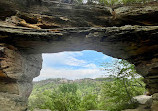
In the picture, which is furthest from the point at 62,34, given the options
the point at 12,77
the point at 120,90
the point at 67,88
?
the point at 67,88

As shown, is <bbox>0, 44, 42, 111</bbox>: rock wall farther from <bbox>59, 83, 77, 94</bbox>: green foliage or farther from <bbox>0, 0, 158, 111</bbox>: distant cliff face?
<bbox>59, 83, 77, 94</bbox>: green foliage

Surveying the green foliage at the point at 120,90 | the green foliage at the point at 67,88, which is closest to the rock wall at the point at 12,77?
the green foliage at the point at 120,90

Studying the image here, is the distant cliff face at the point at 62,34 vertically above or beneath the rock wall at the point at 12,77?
above

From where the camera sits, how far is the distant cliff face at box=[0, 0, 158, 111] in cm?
813

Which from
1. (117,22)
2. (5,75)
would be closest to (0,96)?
(5,75)

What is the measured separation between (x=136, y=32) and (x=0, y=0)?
1215cm

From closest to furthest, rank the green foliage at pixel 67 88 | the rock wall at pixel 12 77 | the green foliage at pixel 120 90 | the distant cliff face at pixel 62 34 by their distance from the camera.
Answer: the rock wall at pixel 12 77 → the distant cliff face at pixel 62 34 → the green foliage at pixel 120 90 → the green foliage at pixel 67 88

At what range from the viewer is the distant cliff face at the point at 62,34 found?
813 centimetres

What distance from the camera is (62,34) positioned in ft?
27.4

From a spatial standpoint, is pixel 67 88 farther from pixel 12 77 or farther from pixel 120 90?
pixel 12 77

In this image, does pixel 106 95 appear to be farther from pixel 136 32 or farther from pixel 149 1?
pixel 149 1

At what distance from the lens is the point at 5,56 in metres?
8.32

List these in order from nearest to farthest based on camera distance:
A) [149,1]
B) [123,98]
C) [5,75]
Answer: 1. [5,75]
2. [149,1]
3. [123,98]

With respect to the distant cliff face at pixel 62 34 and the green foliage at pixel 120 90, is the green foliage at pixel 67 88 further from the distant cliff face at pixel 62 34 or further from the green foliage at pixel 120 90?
the distant cliff face at pixel 62 34
